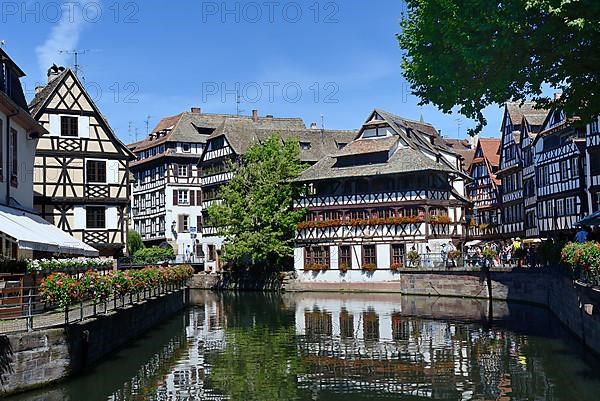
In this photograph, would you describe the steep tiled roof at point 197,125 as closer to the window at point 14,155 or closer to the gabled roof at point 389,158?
the gabled roof at point 389,158

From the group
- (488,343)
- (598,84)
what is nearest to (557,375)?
(488,343)

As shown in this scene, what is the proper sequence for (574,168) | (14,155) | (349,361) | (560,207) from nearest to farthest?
(349,361) → (14,155) → (574,168) → (560,207)

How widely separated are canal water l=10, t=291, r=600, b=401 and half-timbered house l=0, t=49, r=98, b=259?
464cm

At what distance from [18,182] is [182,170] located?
159ft

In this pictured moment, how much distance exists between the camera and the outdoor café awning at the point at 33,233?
906 inches

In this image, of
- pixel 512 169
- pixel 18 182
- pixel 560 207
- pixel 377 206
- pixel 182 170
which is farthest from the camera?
pixel 182 170

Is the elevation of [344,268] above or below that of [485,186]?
below

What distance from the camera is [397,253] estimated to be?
55656 mm

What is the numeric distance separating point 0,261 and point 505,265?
110ft

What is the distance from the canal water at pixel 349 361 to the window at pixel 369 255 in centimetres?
Result: 1762

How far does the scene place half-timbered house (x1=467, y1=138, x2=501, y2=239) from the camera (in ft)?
234

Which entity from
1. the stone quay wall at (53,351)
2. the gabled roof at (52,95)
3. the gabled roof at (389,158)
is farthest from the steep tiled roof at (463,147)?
the stone quay wall at (53,351)

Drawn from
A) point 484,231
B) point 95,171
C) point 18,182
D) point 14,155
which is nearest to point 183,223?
point 484,231

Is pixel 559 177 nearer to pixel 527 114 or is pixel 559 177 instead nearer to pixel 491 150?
pixel 527 114
